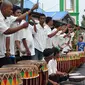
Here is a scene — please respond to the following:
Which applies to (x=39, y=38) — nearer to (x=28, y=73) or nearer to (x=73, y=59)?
(x=28, y=73)

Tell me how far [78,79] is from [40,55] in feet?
4.16

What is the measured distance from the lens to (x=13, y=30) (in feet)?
17.2

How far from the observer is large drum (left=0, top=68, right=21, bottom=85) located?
4.35 meters

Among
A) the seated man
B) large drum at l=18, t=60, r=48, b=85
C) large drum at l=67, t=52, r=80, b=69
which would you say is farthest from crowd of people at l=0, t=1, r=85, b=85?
large drum at l=67, t=52, r=80, b=69

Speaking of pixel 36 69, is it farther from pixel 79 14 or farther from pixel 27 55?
pixel 79 14

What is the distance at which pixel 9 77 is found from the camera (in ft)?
14.6

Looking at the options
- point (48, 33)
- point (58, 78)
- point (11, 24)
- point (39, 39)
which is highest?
point (11, 24)

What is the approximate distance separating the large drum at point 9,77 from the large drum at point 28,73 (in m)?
0.48

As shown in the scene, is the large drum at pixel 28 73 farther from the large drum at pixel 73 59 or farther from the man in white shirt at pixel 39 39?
the large drum at pixel 73 59

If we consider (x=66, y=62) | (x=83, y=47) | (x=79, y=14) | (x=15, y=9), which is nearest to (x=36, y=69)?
(x=15, y=9)

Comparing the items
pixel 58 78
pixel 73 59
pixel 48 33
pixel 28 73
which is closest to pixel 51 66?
pixel 58 78

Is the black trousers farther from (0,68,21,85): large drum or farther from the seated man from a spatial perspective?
(0,68,21,85): large drum

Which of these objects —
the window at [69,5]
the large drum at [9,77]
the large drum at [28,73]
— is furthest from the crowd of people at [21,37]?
the window at [69,5]

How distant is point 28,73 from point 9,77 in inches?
32.2
